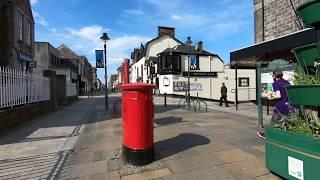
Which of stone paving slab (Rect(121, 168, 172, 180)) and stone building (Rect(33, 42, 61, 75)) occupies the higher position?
stone building (Rect(33, 42, 61, 75))

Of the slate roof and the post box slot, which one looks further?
the slate roof

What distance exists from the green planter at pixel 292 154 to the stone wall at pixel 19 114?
8.61 meters

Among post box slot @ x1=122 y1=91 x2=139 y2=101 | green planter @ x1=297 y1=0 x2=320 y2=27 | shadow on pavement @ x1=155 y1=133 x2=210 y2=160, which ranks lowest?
shadow on pavement @ x1=155 y1=133 x2=210 y2=160

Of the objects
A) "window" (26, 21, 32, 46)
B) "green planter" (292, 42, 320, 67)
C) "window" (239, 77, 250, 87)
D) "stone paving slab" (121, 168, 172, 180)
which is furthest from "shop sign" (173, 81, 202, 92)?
"green planter" (292, 42, 320, 67)

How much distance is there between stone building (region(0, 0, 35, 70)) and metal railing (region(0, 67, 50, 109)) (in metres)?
2.83

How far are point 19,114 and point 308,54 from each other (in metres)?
11.0

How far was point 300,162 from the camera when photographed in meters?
4.59

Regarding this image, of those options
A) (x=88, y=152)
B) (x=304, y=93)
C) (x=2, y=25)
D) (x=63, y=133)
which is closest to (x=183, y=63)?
(x=2, y=25)

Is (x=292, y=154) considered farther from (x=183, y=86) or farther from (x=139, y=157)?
(x=183, y=86)

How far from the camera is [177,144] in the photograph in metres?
7.90

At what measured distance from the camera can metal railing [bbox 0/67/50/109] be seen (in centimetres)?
1172

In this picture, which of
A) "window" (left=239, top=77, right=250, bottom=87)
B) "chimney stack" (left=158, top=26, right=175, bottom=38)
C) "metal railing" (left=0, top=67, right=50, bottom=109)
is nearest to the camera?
"metal railing" (left=0, top=67, right=50, bottom=109)

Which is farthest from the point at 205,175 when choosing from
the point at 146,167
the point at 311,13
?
the point at 311,13

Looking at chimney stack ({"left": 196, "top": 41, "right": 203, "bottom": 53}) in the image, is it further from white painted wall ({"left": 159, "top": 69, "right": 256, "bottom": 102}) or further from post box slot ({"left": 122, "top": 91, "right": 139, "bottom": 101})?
post box slot ({"left": 122, "top": 91, "right": 139, "bottom": 101})
